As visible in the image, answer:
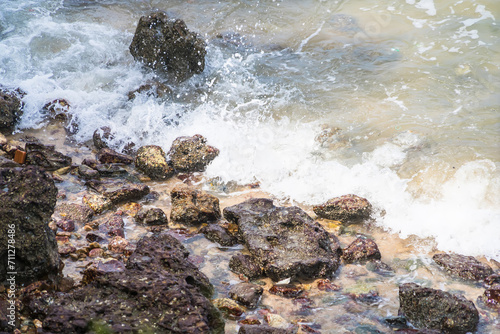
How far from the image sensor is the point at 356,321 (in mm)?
3330

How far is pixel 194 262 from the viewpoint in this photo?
3.99m

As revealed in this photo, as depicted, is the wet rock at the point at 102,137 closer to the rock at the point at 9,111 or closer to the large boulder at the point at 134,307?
the rock at the point at 9,111

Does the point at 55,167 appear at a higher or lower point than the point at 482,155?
lower

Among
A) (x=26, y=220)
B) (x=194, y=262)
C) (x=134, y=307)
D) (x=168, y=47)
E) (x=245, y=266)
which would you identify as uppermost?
(x=168, y=47)

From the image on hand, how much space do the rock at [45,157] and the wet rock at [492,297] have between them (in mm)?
4942

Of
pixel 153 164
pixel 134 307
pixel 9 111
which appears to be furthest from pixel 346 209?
pixel 9 111

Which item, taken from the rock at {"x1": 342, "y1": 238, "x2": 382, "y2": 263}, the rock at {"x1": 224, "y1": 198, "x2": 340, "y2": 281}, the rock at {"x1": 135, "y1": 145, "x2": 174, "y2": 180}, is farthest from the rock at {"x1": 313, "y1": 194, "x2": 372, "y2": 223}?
the rock at {"x1": 135, "y1": 145, "x2": 174, "y2": 180}

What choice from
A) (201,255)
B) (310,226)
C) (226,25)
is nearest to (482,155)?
(310,226)

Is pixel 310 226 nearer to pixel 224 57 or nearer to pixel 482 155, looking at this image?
pixel 482 155

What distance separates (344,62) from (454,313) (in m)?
6.07

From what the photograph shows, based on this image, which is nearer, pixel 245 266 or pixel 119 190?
pixel 245 266

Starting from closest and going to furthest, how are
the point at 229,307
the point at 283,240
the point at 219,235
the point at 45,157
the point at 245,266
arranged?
1. the point at 229,307
2. the point at 245,266
3. the point at 283,240
4. the point at 219,235
5. the point at 45,157

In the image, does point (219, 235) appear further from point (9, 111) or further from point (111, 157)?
point (9, 111)

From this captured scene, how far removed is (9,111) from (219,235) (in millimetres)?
4093
